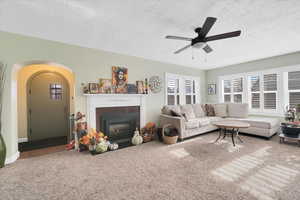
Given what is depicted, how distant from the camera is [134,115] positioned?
12.5ft

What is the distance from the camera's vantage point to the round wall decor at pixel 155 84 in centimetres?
428

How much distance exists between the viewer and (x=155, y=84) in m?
4.36

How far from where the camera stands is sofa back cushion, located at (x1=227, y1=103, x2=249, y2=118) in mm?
4453

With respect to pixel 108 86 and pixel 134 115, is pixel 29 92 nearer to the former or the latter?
pixel 108 86

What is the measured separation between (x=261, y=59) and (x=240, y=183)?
456cm

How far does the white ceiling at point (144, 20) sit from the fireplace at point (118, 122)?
5.58 ft

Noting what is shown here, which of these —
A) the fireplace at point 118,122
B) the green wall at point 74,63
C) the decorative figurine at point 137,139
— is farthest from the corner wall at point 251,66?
the decorative figurine at point 137,139

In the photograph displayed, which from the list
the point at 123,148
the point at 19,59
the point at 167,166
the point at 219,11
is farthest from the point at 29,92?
the point at 219,11

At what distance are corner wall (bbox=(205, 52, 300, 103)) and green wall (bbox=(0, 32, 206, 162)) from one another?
2.49m

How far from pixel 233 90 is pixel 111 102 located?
4.91 m

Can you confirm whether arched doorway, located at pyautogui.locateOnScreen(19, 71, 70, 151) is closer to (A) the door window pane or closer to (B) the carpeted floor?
(B) the carpeted floor

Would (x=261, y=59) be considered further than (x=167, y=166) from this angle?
Yes

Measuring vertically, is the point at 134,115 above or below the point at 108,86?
below

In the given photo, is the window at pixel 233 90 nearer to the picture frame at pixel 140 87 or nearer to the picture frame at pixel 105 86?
the picture frame at pixel 140 87
